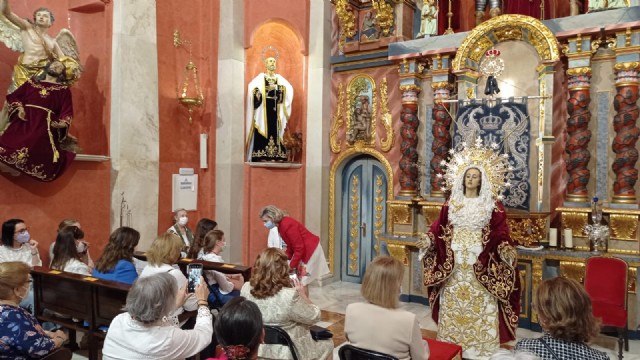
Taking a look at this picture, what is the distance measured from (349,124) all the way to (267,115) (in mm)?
1578

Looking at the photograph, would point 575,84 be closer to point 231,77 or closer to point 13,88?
point 231,77

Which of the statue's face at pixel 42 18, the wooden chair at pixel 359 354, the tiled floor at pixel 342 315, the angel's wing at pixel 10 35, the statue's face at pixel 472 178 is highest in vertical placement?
the statue's face at pixel 42 18

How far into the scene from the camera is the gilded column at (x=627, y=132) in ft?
22.0

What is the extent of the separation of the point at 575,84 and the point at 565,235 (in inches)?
85.3

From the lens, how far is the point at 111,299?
4.52 meters

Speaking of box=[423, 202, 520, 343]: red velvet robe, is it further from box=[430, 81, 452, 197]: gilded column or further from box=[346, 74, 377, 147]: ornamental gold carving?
box=[346, 74, 377, 147]: ornamental gold carving

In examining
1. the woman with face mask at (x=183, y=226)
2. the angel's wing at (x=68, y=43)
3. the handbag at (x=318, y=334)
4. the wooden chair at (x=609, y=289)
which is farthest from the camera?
the woman with face mask at (x=183, y=226)

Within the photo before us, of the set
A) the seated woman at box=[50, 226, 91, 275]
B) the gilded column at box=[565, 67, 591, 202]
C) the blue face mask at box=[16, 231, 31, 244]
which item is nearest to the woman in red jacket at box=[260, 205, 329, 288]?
the seated woman at box=[50, 226, 91, 275]

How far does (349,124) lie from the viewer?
377 inches

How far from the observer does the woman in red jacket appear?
6.40 metres

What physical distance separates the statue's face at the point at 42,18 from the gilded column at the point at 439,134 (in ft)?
19.1

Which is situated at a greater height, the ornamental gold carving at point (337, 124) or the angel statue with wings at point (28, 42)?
the angel statue with wings at point (28, 42)

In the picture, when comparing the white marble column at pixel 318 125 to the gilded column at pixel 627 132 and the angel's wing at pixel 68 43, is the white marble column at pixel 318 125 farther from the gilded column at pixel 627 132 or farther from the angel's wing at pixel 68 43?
the gilded column at pixel 627 132

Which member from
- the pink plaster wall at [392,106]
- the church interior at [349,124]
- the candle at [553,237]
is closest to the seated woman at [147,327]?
the church interior at [349,124]
